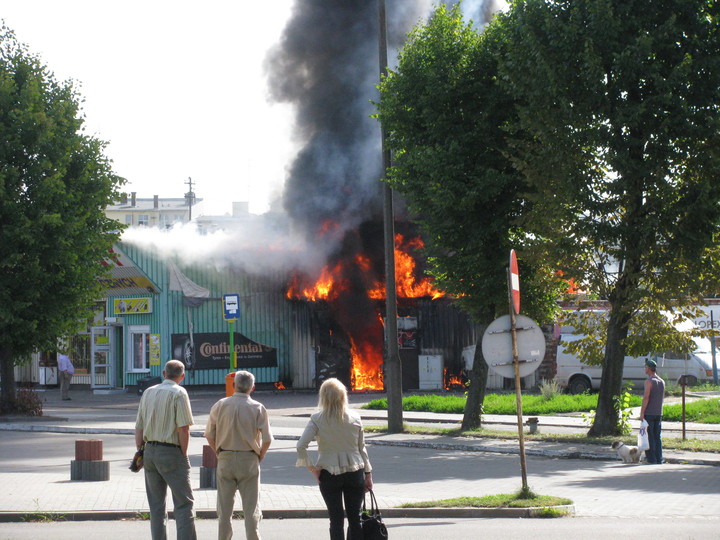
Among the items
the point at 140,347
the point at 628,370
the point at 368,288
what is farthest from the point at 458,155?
the point at 140,347

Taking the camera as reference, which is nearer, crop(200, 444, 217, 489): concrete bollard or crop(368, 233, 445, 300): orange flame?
crop(200, 444, 217, 489): concrete bollard

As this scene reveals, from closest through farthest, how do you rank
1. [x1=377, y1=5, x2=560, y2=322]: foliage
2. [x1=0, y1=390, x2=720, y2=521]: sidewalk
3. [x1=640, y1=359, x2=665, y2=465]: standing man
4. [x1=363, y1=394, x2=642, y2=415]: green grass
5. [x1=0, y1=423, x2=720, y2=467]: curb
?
[x1=0, y1=390, x2=720, y2=521]: sidewalk → [x1=640, y1=359, x2=665, y2=465]: standing man → [x1=0, y1=423, x2=720, y2=467]: curb → [x1=377, y1=5, x2=560, y2=322]: foliage → [x1=363, y1=394, x2=642, y2=415]: green grass

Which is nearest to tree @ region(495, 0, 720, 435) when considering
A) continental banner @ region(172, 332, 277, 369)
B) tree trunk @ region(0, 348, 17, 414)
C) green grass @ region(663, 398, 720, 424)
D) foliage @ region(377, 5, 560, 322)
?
foliage @ region(377, 5, 560, 322)

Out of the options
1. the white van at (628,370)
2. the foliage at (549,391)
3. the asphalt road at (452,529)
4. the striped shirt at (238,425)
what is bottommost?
the asphalt road at (452,529)

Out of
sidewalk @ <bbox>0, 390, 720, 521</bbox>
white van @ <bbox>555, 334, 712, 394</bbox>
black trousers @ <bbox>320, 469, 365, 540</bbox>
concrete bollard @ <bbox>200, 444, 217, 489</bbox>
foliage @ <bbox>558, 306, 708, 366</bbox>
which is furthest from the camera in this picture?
white van @ <bbox>555, 334, 712, 394</bbox>

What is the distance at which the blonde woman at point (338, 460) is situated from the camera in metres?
7.20

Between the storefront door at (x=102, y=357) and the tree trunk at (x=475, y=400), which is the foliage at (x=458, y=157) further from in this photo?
the storefront door at (x=102, y=357)

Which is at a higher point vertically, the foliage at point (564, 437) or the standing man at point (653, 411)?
the standing man at point (653, 411)

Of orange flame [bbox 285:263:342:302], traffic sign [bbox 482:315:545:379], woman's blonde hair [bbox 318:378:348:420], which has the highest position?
orange flame [bbox 285:263:342:302]

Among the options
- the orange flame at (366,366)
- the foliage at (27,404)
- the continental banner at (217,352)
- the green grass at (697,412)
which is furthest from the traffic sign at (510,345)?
the continental banner at (217,352)

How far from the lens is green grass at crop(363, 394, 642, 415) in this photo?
24.6 m

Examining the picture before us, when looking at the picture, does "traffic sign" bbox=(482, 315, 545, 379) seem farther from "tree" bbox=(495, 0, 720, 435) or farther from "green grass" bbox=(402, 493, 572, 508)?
"tree" bbox=(495, 0, 720, 435)

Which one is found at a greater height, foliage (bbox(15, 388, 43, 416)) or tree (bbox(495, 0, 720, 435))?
tree (bbox(495, 0, 720, 435))

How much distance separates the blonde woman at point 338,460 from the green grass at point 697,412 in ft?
52.2
